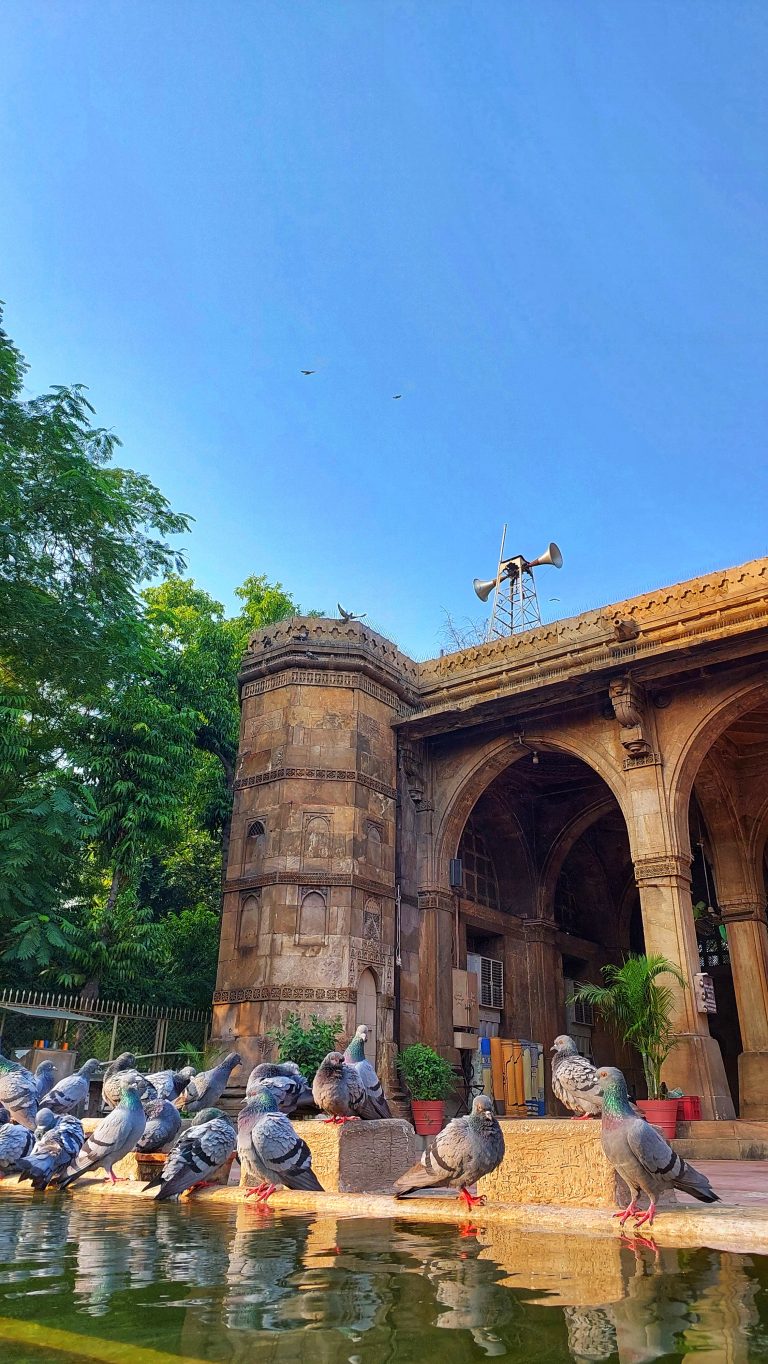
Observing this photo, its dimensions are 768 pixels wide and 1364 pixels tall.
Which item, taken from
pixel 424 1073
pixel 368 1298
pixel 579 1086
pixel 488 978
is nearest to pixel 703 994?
pixel 424 1073

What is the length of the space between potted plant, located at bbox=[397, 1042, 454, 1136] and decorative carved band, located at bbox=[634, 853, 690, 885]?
432cm

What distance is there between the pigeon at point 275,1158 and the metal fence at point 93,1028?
8340mm

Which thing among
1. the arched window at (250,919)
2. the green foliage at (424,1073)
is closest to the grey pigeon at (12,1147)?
the arched window at (250,919)

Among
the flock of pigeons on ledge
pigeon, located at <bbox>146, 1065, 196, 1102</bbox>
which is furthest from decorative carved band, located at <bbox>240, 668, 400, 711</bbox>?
the flock of pigeons on ledge

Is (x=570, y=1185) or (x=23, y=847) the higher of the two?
(x=23, y=847)

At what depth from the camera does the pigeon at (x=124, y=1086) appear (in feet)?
25.0

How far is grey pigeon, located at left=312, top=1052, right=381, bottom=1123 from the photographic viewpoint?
707 cm

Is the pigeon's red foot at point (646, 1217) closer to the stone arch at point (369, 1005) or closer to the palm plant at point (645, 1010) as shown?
the palm plant at point (645, 1010)

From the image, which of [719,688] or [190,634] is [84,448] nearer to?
[190,634]

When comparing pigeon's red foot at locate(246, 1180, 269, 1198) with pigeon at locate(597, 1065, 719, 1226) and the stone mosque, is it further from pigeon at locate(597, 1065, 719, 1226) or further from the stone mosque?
the stone mosque

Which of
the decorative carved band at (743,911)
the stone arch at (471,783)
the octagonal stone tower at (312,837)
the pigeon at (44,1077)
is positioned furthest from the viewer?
the decorative carved band at (743,911)

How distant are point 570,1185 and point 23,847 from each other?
13.0m

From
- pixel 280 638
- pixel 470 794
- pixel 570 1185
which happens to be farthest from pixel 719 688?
pixel 570 1185

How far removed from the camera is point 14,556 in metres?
14.7
